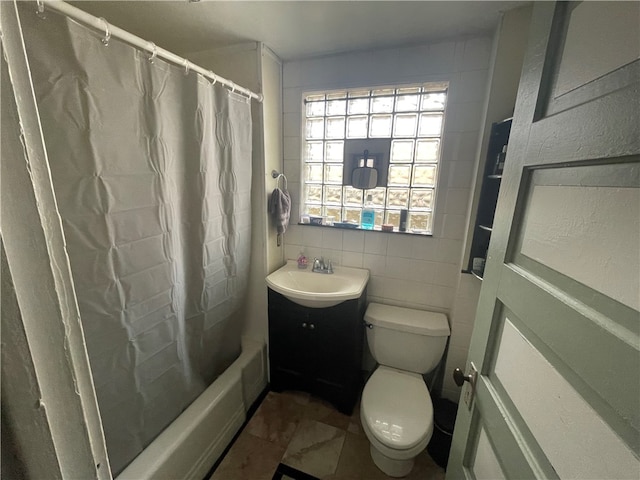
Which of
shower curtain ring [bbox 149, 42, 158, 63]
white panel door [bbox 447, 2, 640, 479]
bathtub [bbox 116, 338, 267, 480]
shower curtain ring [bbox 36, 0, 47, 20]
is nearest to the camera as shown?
white panel door [bbox 447, 2, 640, 479]

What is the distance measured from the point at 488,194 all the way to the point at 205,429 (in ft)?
5.94

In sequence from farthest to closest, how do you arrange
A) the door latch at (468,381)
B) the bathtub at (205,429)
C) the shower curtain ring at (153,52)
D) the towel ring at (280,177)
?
1. the towel ring at (280,177)
2. the bathtub at (205,429)
3. the shower curtain ring at (153,52)
4. the door latch at (468,381)

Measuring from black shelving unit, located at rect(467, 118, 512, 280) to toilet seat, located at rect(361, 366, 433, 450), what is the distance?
705 mm

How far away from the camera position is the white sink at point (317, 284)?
144 centimetres

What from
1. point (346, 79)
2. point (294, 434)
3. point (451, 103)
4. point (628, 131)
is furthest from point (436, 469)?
point (346, 79)

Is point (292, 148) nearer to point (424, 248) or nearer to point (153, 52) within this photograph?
point (153, 52)

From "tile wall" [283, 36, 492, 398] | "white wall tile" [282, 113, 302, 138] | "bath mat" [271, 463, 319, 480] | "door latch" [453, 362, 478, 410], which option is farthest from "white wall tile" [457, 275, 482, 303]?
"white wall tile" [282, 113, 302, 138]

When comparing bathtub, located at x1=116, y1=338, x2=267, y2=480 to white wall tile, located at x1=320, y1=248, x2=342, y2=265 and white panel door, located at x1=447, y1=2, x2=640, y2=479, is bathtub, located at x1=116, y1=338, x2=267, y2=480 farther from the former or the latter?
white panel door, located at x1=447, y1=2, x2=640, y2=479

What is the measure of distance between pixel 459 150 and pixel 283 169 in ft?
3.55

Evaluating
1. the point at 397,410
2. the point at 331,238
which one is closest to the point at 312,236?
the point at 331,238

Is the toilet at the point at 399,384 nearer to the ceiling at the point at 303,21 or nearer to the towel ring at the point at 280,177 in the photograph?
the towel ring at the point at 280,177

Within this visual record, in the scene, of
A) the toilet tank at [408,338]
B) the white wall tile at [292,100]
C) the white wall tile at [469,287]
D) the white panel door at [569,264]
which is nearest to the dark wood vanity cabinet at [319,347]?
the toilet tank at [408,338]

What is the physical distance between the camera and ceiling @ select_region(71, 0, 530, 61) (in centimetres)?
113

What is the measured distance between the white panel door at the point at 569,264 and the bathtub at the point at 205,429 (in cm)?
118
